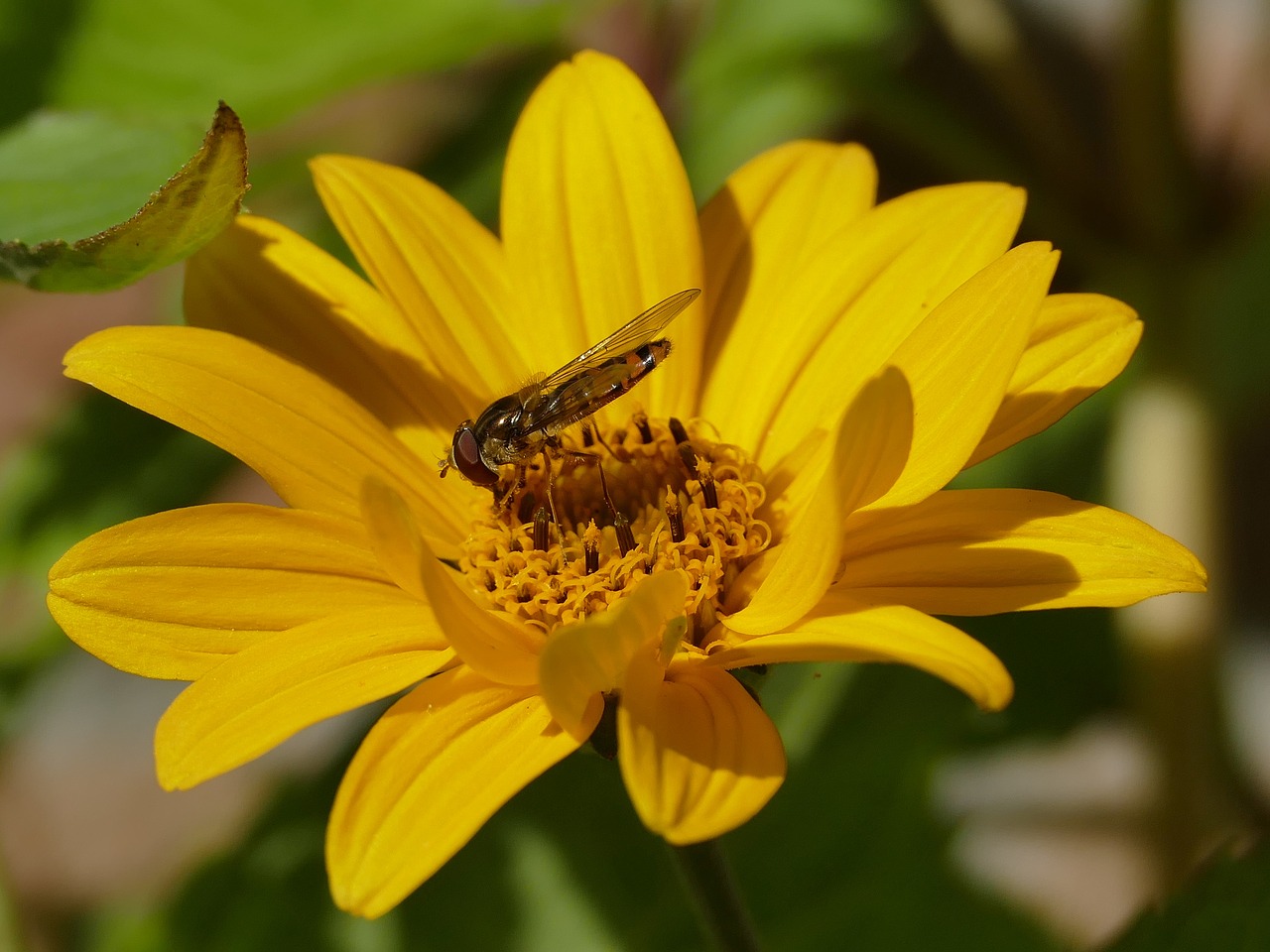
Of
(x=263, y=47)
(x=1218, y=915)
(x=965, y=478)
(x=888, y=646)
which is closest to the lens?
(x=888, y=646)

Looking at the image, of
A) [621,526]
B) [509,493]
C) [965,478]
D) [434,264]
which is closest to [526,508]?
[509,493]

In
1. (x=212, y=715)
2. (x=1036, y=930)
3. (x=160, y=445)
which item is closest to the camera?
(x=212, y=715)

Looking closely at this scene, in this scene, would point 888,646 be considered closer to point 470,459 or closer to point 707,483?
point 707,483

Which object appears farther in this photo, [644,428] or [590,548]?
[644,428]

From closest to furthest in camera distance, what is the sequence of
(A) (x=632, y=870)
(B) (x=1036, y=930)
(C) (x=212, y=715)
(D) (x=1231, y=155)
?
1. (C) (x=212, y=715)
2. (A) (x=632, y=870)
3. (B) (x=1036, y=930)
4. (D) (x=1231, y=155)

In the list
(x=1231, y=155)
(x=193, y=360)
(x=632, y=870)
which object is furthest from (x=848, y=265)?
(x=1231, y=155)

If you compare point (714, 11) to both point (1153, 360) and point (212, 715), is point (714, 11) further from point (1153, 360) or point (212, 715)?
point (212, 715)

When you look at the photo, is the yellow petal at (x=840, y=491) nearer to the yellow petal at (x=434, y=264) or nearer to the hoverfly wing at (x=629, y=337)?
the hoverfly wing at (x=629, y=337)
